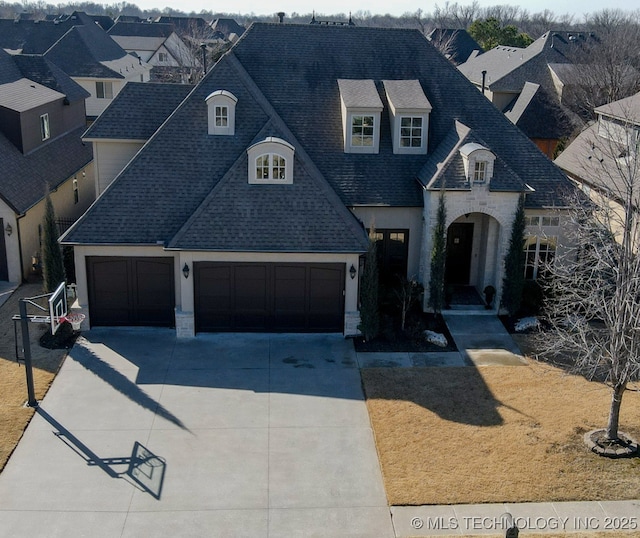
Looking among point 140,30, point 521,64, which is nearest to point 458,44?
point 521,64

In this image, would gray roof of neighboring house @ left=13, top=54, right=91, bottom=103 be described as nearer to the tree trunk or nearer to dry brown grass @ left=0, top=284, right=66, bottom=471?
dry brown grass @ left=0, top=284, right=66, bottom=471

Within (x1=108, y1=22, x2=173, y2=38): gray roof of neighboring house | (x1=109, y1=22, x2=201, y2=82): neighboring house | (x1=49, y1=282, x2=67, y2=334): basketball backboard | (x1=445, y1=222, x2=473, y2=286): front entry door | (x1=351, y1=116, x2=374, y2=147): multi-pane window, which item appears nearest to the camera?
(x1=49, y1=282, x2=67, y2=334): basketball backboard

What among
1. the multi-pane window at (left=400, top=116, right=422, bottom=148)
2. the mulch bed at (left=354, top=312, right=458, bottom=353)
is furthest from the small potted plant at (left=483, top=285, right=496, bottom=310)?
the multi-pane window at (left=400, top=116, right=422, bottom=148)

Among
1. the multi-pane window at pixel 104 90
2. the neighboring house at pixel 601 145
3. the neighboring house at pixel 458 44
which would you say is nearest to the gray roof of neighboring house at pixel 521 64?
the neighboring house at pixel 458 44

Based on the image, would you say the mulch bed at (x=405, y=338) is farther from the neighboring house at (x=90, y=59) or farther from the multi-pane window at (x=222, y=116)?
the neighboring house at (x=90, y=59)

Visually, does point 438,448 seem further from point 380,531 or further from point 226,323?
point 226,323

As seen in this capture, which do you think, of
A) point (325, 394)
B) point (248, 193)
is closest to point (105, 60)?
point (248, 193)
